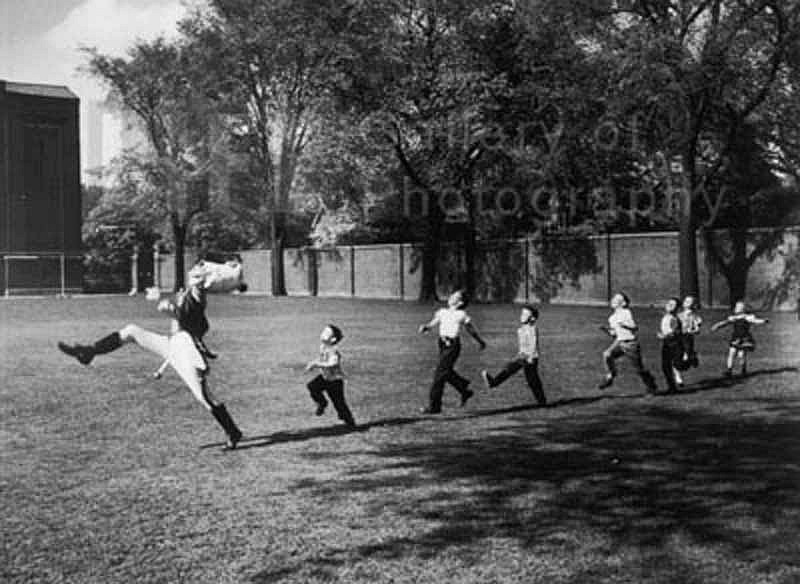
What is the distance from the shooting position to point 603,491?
7.05 m

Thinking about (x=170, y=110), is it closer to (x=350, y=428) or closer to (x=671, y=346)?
(x=350, y=428)

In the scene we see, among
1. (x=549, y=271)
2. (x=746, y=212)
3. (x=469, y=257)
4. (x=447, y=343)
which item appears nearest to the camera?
(x=447, y=343)

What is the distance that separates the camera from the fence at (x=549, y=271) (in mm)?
27531

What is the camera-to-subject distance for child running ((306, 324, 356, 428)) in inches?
347

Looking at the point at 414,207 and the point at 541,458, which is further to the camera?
the point at 414,207

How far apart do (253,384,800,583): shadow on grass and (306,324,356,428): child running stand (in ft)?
2.97

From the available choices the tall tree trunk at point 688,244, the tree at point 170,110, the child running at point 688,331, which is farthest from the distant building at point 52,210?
the tall tree trunk at point 688,244

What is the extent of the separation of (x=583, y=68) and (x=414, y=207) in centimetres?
1067

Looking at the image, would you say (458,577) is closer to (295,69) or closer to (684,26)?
(295,69)

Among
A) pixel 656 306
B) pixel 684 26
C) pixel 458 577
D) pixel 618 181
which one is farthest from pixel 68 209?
pixel 618 181

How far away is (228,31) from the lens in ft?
28.7

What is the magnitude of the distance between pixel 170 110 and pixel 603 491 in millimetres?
4223

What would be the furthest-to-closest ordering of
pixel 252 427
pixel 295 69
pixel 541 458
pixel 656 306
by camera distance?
pixel 656 306
pixel 295 69
pixel 252 427
pixel 541 458

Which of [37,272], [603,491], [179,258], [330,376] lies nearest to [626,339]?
[330,376]
